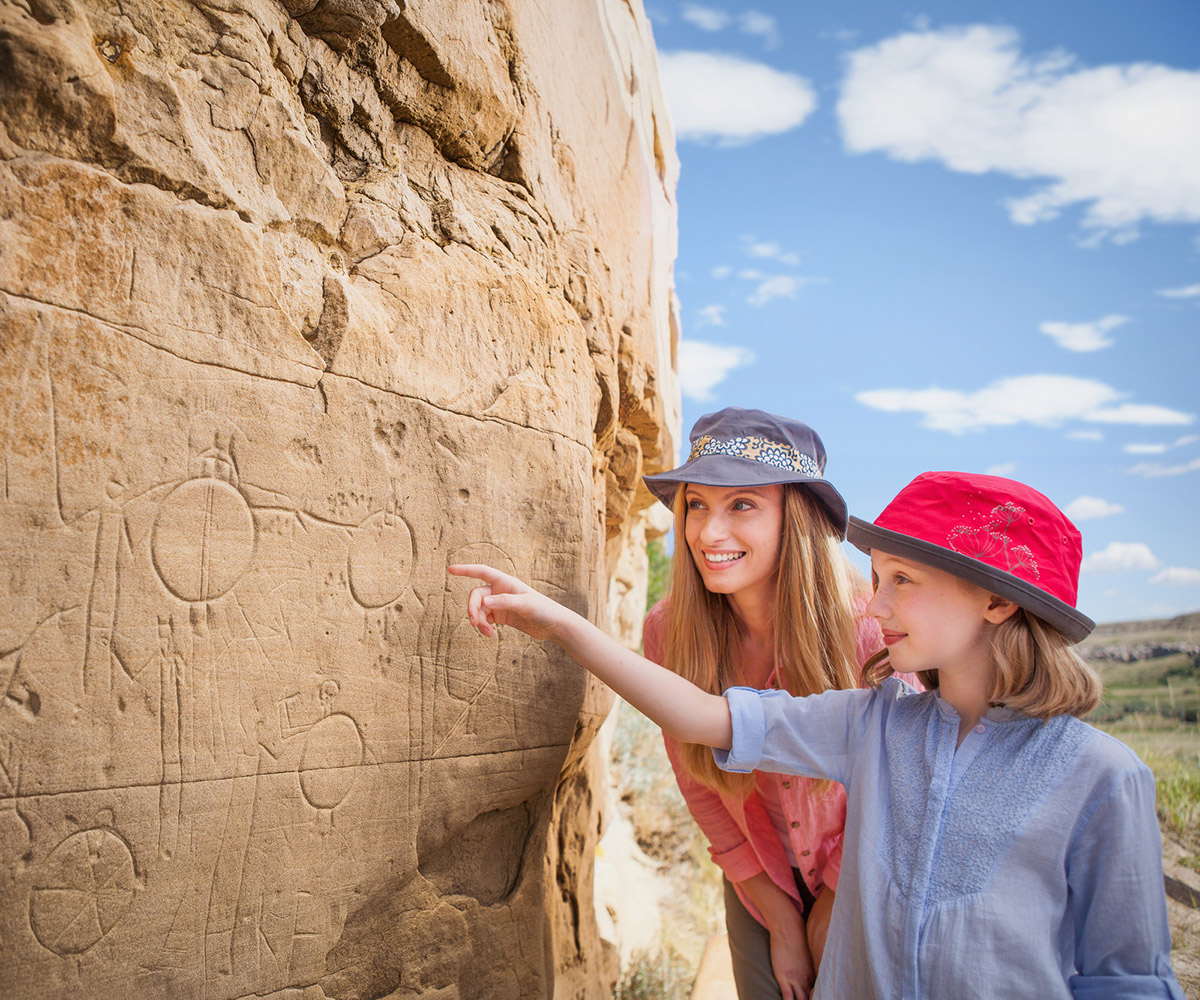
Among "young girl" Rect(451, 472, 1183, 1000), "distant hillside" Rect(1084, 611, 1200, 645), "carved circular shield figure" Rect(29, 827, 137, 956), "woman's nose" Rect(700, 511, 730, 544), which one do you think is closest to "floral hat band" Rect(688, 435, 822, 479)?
"woman's nose" Rect(700, 511, 730, 544)

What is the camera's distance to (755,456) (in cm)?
227

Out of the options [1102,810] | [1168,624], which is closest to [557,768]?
Answer: [1102,810]

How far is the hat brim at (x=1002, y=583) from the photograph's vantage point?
157 centimetres

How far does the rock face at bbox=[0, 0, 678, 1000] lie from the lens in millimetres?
1584

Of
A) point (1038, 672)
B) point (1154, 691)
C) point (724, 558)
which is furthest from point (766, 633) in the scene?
point (1154, 691)

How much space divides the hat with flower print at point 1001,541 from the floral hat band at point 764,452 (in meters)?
0.57

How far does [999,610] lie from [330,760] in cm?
144

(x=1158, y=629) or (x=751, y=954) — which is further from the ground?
(x=1158, y=629)

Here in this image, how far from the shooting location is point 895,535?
1700 mm

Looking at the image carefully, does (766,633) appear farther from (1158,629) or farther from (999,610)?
(1158,629)

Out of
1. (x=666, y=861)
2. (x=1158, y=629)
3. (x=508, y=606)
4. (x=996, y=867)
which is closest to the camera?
(x=996, y=867)

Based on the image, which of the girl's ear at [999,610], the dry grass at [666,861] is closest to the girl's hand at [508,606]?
the girl's ear at [999,610]

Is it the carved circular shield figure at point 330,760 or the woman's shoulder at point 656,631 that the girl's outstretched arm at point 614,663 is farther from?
the woman's shoulder at point 656,631

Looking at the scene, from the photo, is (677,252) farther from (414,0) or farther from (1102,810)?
(1102,810)
